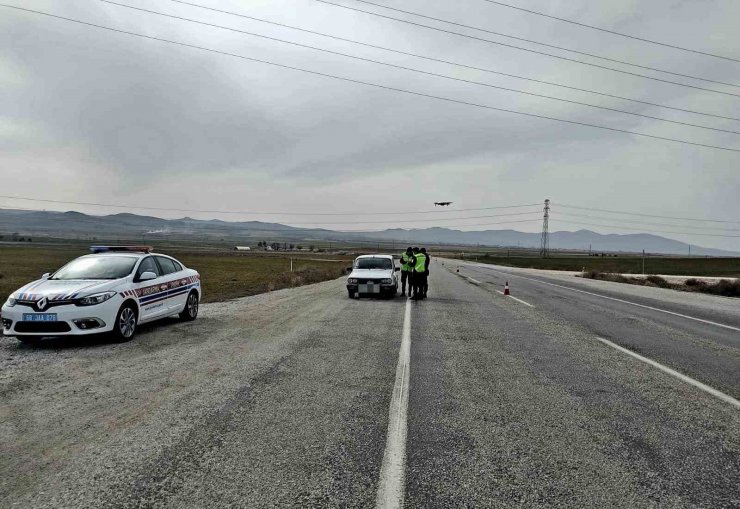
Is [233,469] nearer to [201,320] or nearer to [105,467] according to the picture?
[105,467]

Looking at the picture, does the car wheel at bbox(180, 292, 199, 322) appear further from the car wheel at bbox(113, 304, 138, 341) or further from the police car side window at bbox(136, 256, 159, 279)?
the car wheel at bbox(113, 304, 138, 341)

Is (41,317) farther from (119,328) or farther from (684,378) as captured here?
(684,378)

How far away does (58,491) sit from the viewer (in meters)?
→ 3.13

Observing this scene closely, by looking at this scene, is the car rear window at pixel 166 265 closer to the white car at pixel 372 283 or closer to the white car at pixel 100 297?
the white car at pixel 100 297

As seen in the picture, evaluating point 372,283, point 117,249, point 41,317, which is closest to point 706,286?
point 372,283

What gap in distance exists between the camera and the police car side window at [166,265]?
1039 centimetres

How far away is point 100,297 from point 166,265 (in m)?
2.66

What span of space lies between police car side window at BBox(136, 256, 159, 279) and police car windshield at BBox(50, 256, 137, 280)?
15 centimetres

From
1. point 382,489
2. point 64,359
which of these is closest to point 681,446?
point 382,489

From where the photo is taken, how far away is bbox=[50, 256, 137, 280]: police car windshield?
29.3ft

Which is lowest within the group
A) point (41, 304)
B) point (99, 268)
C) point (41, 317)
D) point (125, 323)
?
point (125, 323)

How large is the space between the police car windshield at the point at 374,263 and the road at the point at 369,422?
9233 millimetres

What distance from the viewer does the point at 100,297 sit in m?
8.02

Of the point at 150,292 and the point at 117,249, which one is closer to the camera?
the point at 150,292
